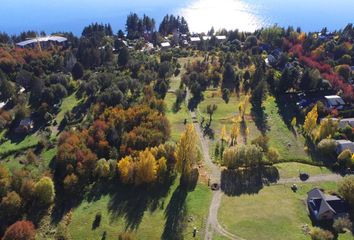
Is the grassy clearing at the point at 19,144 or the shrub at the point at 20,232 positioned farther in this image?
the grassy clearing at the point at 19,144

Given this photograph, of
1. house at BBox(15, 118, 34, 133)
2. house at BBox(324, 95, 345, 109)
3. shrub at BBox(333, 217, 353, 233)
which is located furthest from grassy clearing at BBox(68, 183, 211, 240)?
house at BBox(324, 95, 345, 109)

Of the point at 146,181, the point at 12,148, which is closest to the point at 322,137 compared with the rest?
the point at 146,181

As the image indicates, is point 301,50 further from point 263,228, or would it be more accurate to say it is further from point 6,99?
point 6,99

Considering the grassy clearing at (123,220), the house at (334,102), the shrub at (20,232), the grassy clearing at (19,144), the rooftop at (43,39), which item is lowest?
the grassy clearing at (123,220)

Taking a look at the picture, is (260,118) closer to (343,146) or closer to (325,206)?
(343,146)

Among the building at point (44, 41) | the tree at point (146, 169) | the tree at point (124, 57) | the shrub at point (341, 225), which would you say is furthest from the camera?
the building at point (44, 41)

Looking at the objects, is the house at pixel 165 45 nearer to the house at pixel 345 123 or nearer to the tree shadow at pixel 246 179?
the house at pixel 345 123

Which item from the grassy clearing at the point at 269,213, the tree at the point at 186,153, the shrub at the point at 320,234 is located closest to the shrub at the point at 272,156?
the grassy clearing at the point at 269,213
